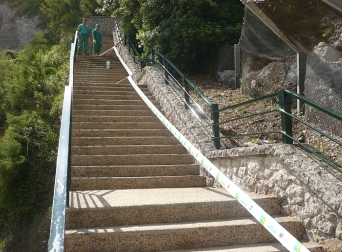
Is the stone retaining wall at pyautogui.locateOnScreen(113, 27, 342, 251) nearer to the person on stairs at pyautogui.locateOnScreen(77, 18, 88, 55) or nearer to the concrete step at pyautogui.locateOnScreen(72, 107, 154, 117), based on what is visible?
the concrete step at pyautogui.locateOnScreen(72, 107, 154, 117)

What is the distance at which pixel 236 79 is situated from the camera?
8602mm

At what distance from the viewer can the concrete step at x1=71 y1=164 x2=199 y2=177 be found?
17.3ft

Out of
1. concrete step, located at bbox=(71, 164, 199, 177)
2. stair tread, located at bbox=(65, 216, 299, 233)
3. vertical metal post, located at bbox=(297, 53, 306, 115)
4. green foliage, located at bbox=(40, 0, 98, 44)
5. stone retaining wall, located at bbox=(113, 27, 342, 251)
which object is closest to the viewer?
stone retaining wall, located at bbox=(113, 27, 342, 251)

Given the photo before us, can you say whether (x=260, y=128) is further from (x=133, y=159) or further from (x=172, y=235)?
(x=172, y=235)

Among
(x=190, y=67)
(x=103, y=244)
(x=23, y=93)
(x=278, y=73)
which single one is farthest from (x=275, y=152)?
(x=23, y=93)

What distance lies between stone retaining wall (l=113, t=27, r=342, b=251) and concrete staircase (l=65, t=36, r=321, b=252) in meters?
0.14

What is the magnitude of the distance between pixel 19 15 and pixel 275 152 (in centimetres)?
2584

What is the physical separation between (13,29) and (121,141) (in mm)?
23096

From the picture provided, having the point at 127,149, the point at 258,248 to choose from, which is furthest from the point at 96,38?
the point at 258,248

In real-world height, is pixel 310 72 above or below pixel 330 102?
above

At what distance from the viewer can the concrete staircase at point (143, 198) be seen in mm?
3621

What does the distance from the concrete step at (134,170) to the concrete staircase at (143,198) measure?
1cm

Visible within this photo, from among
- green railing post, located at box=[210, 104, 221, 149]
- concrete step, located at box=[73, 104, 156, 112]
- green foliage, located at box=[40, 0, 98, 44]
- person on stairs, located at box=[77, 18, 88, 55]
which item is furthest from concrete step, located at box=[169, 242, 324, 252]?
green foliage, located at box=[40, 0, 98, 44]

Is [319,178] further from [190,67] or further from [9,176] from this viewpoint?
[190,67]
